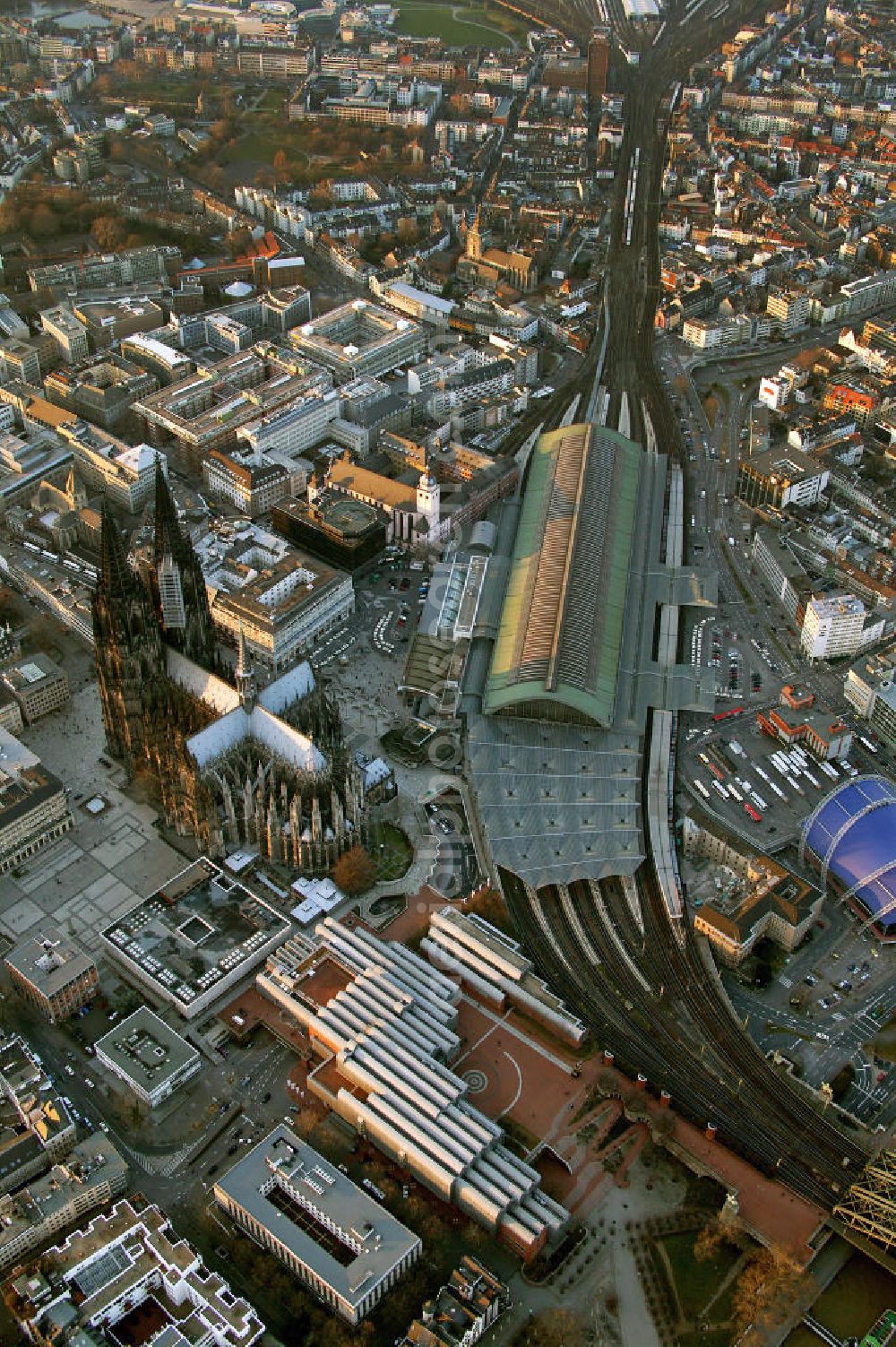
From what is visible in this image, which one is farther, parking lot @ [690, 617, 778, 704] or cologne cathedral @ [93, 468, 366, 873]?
parking lot @ [690, 617, 778, 704]

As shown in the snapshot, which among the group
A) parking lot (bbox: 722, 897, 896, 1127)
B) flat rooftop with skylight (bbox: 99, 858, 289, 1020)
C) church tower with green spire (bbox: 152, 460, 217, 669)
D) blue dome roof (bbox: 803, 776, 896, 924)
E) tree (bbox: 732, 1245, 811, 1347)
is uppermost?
church tower with green spire (bbox: 152, 460, 217, 669)

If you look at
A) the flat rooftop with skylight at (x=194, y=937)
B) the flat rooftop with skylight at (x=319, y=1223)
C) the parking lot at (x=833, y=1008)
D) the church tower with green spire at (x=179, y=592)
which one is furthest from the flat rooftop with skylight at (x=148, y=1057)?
the parking lot at (x=833, y=1008)

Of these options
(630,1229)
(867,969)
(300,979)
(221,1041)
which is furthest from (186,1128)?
(867,969)

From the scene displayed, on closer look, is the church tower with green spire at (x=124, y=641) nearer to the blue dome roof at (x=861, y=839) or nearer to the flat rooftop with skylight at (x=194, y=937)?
the flat rooftop with skylight at (x=194, y=937)

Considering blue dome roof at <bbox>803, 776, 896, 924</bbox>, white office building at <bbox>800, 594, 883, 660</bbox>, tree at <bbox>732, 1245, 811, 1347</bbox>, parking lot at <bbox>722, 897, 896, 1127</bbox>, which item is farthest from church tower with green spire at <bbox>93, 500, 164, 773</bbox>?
white office building at <bbox>800, 594, 883, 660</bbox>

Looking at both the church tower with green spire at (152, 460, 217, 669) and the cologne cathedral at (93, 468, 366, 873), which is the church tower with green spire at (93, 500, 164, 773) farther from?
the church tower with green spire at (152, 460, 217, 669)

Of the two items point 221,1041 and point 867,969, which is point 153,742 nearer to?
point 221,1041

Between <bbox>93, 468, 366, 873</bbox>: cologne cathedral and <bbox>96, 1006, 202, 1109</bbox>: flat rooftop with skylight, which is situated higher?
<bbox>93, 468, 366, 873</bbox>: cologne cathedral

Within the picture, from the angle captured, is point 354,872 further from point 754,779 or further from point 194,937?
point 754,779
